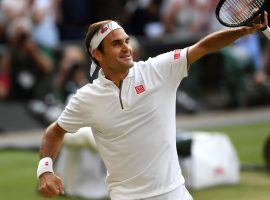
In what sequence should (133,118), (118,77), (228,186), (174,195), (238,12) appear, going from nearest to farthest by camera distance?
1. (238,12)
2. (174,195)
3. (133,118)
4. (118,77)
5. (228,186)

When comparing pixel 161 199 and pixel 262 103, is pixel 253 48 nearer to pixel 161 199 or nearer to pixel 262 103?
pixel 262 103

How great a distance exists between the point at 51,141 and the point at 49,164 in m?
0.22

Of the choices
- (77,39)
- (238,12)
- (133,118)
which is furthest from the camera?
(77,39)

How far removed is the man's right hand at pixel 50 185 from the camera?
579cm

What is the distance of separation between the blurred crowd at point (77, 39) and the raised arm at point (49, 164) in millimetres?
7723

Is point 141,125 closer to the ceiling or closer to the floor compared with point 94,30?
closer to the floor

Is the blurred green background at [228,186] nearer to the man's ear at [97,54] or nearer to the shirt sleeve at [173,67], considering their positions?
the man's ear at [97,54]

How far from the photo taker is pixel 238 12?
18.9ft

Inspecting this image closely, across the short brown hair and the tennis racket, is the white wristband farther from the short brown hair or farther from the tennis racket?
the tennis racket

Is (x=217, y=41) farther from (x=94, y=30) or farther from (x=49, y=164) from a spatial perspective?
(x=49, y=164)

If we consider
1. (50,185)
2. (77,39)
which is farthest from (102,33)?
(77,39)

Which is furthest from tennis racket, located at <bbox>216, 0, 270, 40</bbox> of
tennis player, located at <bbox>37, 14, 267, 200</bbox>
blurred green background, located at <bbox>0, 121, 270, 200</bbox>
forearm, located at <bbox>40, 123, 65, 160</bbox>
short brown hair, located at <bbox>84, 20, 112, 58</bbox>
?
blurred green background, located at <bbox>0, 121, 270, 200</bbox>

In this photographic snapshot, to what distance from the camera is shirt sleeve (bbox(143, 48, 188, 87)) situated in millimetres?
5992

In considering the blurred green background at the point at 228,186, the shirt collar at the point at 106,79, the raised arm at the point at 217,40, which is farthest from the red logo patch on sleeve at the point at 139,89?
the blurred green background at the point at 228,186
